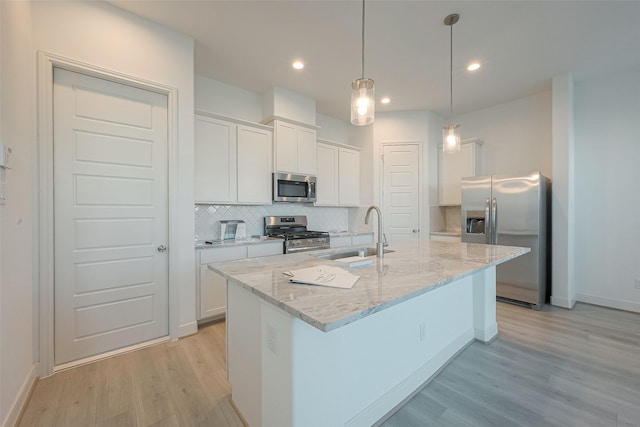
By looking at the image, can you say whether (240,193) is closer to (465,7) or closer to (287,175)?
(287,175)

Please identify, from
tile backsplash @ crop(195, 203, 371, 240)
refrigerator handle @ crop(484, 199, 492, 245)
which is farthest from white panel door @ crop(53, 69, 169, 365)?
refrigerator handle @ crop(484, 199, 492, 245)

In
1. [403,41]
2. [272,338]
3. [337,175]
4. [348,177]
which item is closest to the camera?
[272,338]

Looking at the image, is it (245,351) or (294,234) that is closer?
(245,351)

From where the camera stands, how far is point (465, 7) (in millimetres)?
2240

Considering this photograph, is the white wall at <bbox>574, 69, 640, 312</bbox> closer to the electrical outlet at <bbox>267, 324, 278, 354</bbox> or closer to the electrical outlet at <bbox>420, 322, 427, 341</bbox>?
the electrical outlet at <bbox>420, 322, 427, 341</bbox>

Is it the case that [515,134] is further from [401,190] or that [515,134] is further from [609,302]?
[609,302]

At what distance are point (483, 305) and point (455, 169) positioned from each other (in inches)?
107

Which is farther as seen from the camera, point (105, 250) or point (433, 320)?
point (105, 250)

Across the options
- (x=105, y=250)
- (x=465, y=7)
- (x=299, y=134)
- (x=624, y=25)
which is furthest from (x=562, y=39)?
(x=105, y=250)

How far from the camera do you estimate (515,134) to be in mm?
4152

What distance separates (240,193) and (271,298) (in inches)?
103

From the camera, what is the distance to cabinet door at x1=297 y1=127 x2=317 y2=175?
3932mm

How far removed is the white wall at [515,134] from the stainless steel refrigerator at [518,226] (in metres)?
0.50

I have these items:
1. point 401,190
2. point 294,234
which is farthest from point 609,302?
point 294,234
